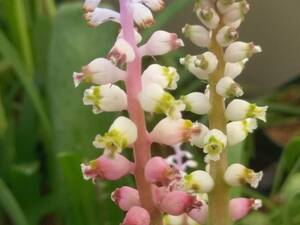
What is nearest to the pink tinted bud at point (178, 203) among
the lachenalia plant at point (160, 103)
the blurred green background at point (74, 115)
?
Answer: the lachenalia plant at point (160, 103)

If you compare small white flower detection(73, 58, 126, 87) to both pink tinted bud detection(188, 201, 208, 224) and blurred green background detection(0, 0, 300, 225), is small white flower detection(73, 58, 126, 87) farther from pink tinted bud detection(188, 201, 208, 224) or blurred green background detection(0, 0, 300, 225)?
blurred green background detection(0, 0, 300, 225)

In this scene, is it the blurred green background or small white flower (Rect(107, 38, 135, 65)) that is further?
the blurred green background

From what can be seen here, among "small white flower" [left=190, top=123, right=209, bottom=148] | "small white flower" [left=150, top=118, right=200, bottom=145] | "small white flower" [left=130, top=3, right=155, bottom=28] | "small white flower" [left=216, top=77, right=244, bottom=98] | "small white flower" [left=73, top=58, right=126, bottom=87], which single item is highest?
"small white flower" [left=130, top=3, right=155, bottom=28]

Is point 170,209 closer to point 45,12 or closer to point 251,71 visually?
point 45,12

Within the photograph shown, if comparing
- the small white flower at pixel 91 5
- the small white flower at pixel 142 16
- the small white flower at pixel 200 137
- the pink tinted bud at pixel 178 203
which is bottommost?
the pink tinted bud at pixel 178 203

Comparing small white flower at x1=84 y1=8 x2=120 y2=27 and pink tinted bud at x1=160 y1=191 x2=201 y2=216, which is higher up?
small white flower at x1=84 y1=8 x2=120 y2=27

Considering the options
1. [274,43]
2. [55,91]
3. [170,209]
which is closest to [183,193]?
[170,209]

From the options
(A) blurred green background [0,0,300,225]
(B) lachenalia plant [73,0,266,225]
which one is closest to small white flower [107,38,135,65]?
(B) lachenalia plant [73,0,266,225]

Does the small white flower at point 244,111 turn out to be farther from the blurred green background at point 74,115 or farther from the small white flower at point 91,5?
the blurred green background at point 74,115
